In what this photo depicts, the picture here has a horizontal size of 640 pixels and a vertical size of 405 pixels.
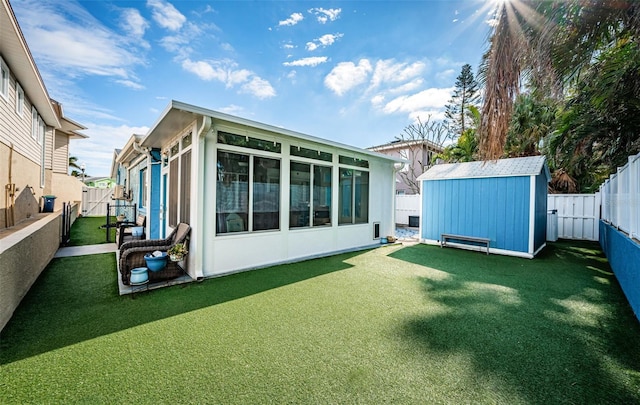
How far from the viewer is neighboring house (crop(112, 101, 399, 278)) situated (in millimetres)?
4688

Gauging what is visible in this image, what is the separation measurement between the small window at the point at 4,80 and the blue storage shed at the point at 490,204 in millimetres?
11357

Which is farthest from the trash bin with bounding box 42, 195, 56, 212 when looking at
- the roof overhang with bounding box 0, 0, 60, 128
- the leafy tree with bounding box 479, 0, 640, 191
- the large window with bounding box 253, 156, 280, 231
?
the leafy tree with bounding box 479, 0, 640, 191

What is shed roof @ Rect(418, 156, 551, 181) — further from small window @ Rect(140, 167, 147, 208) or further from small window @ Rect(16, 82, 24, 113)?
small window @ Rect(16, 82, 24, 113)

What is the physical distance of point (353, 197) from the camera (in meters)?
7.52

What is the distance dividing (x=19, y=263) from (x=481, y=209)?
9.77 m

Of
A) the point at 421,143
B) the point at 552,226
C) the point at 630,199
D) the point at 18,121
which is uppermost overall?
the point at 421,143

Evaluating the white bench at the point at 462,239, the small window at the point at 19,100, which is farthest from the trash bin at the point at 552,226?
the small window at the point at 19,100

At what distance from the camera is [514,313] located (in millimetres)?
3436

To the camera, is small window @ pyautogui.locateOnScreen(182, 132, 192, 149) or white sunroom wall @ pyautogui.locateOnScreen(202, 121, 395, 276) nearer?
white sunroom wall @ pyautogui.locateOnScreen(202, 121, 395, 276)

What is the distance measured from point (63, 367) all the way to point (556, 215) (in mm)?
13051

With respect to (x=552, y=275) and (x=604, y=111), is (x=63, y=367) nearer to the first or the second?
(x=552, y=275)

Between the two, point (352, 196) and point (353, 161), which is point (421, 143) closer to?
point (353, 161)

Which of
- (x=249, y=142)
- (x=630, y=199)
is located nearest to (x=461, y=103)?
(x=630, y=199)

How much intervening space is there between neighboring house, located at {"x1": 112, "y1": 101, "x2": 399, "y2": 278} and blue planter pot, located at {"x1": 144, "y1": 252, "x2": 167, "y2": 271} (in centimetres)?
48
